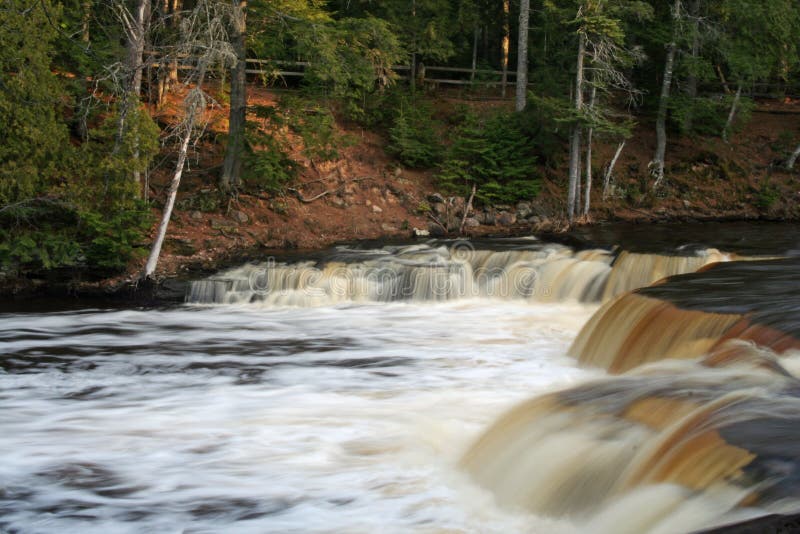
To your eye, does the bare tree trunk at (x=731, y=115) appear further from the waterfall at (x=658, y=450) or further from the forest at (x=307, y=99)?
the waterfall at (x=658, y=450)

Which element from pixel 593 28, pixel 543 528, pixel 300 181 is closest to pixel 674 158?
pixel 593 28

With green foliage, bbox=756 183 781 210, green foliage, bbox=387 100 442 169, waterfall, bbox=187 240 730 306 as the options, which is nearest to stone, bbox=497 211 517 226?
green foliage, bbox=387 100 442 169

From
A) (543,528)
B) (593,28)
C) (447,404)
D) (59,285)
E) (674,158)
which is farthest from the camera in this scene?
(674,158)

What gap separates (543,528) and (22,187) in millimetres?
11219

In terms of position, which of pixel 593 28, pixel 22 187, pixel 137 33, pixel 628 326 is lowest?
pixel 628 326

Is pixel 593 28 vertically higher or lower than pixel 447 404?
higher

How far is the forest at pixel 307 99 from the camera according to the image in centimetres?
1428

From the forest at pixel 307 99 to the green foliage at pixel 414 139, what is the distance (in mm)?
63

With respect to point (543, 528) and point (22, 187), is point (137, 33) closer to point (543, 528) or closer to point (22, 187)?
point (22, 187)

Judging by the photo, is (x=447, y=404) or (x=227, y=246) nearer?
(x=447, y=404)

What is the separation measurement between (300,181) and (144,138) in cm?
633

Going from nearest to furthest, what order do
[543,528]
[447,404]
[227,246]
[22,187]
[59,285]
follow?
[543,528] → [447,404] → [22,187] → [59,285] → [227,246]

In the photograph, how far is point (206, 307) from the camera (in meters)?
14.5

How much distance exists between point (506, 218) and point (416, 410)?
522 inches
